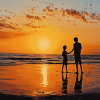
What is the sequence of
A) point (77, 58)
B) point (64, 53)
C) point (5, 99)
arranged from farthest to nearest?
point (64, 53), point (77, 58), point (5, 99)

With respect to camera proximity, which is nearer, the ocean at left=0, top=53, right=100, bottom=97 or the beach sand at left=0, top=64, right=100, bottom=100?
the beach sand at left=0, top=64, right=100, bottom=100

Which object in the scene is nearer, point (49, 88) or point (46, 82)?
point (49, 88)

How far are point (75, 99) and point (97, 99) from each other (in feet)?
2.12

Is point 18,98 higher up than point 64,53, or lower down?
lower down

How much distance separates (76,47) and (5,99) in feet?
25.5

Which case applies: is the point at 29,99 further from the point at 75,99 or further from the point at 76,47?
the point at 76,47

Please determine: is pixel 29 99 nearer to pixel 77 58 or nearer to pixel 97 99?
pixel 97 99

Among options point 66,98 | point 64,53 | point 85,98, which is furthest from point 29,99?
point 64,53

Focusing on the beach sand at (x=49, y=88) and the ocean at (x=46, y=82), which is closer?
the beach sand at (x=49, y=88)

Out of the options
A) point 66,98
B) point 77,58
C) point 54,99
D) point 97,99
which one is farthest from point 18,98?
point 77,58

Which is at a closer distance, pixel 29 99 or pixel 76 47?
pixel 29 99

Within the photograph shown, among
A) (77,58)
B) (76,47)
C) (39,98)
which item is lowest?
(39,98)

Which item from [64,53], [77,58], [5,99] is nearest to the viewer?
[5,99]

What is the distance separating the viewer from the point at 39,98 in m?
5.42
